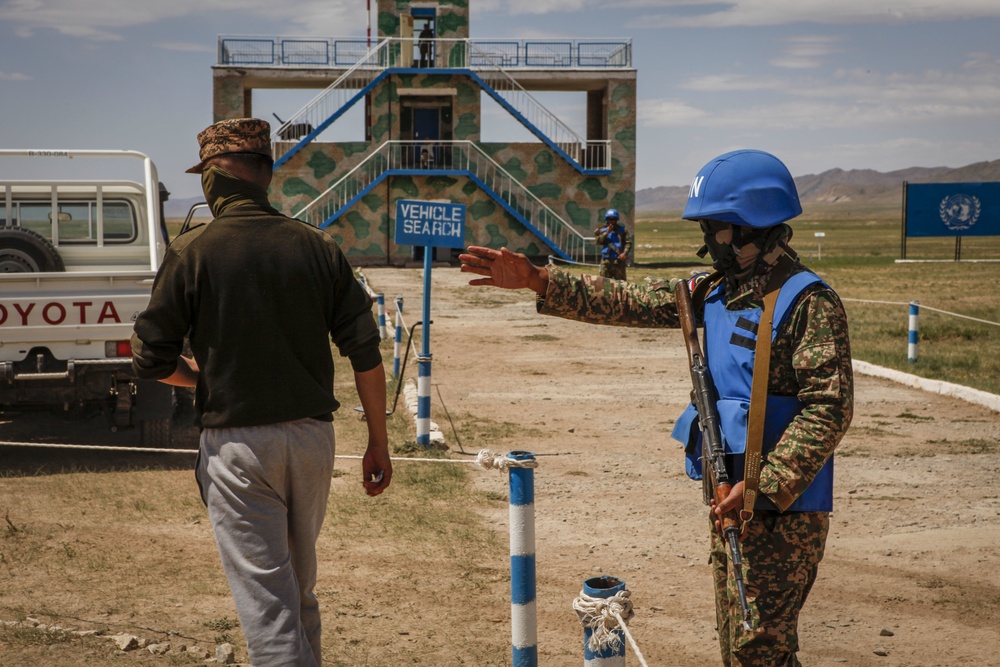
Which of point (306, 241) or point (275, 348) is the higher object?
point (306, 241)

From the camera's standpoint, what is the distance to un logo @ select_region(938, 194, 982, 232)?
46938 millimetres

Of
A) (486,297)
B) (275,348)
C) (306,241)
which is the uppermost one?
(306,241)

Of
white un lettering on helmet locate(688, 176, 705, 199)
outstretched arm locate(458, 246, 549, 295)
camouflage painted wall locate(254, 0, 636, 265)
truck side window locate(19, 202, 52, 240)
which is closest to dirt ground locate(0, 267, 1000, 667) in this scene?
truck side window locate(19, 202, 52, 240)

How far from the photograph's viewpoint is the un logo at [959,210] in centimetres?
4694

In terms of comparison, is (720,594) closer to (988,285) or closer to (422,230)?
(422,230)

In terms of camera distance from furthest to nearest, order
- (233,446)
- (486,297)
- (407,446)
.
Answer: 1. (486,297)
2. (407,446)
3. (233,446)

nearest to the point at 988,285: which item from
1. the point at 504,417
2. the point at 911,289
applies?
the point at 911,289

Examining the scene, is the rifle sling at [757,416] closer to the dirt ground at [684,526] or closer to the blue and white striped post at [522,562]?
the blue and white striped post at [522,562]

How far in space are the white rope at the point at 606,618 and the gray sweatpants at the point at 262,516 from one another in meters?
0.89

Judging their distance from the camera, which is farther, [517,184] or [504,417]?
[517,184]

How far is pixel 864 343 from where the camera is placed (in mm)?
17531

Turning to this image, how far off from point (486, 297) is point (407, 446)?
59.5ft

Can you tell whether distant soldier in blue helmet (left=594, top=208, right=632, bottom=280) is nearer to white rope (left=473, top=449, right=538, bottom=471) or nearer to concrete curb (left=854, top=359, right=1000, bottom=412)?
concrete curb (left=854, top=359, right=1000, bottom=412)

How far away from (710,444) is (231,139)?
175cm
